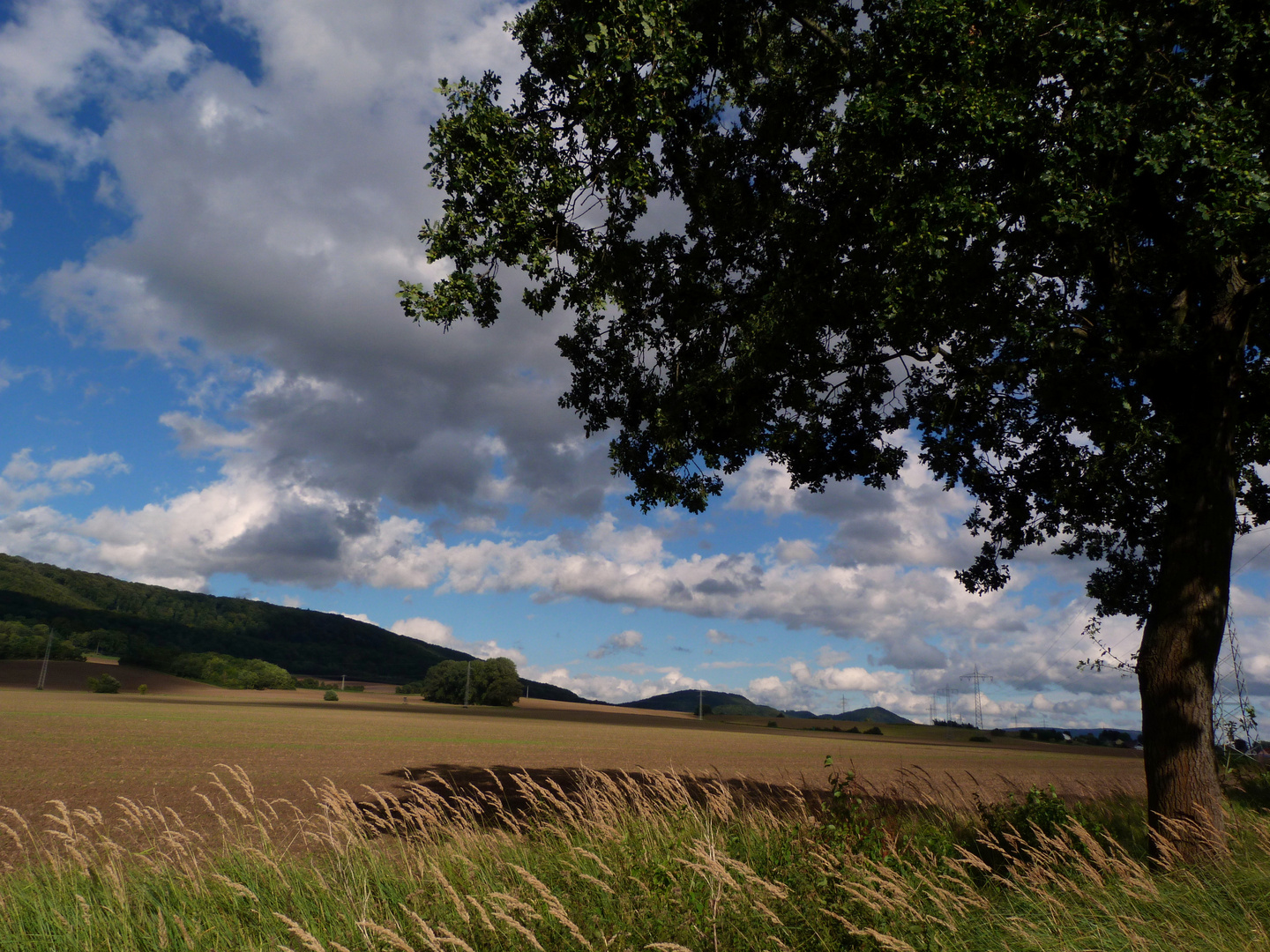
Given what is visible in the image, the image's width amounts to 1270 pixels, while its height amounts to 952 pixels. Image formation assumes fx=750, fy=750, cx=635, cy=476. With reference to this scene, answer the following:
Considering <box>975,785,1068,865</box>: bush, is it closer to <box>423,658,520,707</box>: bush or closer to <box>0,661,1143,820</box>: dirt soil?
<box>0,661,1143,820</box>: dirt soil

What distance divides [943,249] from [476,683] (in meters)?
124

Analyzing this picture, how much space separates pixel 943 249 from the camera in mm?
8859

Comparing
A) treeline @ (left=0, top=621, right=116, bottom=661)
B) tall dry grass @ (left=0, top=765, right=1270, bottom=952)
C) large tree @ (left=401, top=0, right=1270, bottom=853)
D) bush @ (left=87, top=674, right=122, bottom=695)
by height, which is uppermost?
large tree @ (left=401, top=0, right=1270, bottom=853)

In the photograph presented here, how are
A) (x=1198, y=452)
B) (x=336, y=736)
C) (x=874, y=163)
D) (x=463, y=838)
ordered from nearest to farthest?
(x=463, y=838)
(x=874, y=163)
(x=1198, y=452)
(x=336, y=736)

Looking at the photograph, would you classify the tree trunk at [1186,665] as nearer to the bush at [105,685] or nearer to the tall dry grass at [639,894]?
the tall dry grass at [639,894]

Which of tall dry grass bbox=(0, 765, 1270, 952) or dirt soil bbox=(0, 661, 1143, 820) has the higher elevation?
tall dry grass bbox=(0, 765, 1270, 952)

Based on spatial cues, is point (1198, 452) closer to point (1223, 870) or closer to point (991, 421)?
point (991, 421)

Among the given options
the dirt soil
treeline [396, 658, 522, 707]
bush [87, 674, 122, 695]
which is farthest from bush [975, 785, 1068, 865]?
treeline [396, 658, 522, 707]

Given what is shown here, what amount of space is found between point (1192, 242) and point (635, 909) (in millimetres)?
9100

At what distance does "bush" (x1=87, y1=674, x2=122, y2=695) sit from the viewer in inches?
3792

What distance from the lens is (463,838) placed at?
27.1ft

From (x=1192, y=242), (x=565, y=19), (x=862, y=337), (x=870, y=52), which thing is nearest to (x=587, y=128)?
(x=565, y=19)

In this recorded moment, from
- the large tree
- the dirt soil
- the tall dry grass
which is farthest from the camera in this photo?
the dirt soil

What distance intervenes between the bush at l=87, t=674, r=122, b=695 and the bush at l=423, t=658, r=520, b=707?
4696 centimetres
